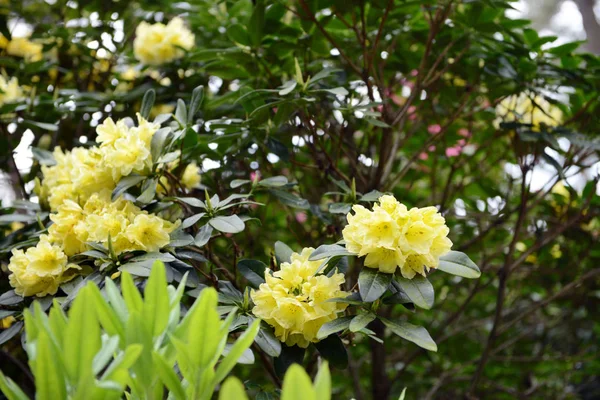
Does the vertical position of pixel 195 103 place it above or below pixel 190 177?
above

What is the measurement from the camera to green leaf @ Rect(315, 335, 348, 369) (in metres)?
1.01

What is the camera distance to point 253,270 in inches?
44.4

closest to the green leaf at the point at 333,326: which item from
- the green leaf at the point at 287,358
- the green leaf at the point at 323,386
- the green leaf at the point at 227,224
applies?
the green leaf at the point at 287,358

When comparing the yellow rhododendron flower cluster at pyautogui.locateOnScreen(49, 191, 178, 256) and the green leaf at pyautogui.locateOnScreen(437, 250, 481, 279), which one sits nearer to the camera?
the green leaf at pyautogui.locateOnScreen(437, 250, 481, 279)

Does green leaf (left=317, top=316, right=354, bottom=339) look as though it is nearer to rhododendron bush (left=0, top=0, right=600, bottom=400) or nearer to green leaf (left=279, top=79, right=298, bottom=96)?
rhododendron bush (left=0, top=0, right=600, bottom=400)

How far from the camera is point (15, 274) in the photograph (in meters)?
1.15

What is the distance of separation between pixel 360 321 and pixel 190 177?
0.76m

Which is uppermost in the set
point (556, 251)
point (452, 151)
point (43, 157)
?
point (43, 157)

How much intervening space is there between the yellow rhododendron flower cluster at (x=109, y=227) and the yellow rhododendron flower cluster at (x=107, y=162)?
0.18 ft

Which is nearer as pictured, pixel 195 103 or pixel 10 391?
pixel 10 391

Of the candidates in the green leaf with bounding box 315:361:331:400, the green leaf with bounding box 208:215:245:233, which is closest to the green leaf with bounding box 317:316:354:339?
the green leaf with bounding box 208:215:245:233

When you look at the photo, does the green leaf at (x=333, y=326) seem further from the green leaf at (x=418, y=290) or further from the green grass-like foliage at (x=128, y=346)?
the green grass-like foliage at (x=128, y=346)

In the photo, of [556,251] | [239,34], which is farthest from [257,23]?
[556,251]

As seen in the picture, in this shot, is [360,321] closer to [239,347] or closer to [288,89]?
[239,347]
